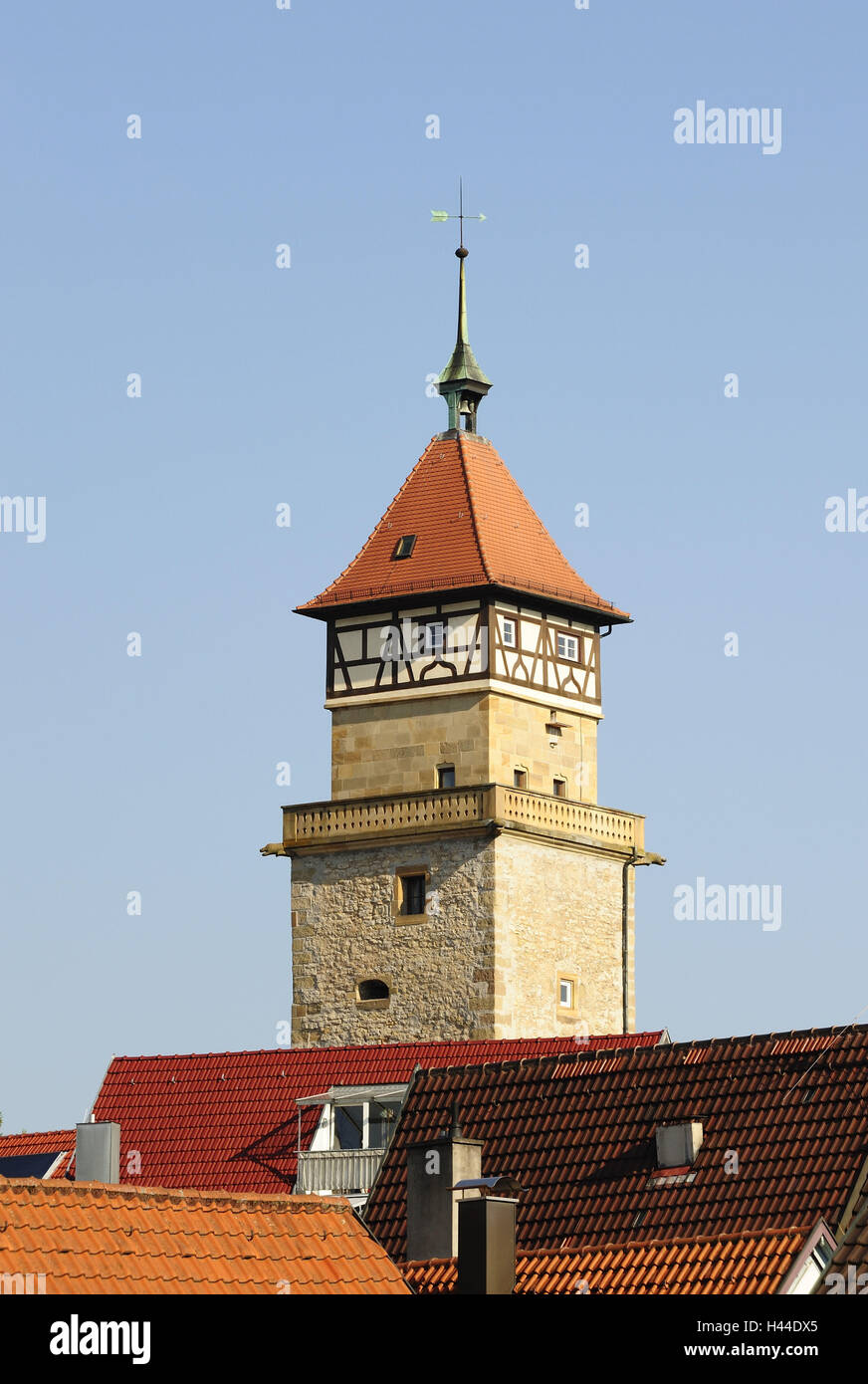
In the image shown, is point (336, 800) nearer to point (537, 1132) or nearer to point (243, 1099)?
point (243, 1099)

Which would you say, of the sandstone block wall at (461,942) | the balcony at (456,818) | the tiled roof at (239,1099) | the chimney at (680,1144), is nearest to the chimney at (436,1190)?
the chimney at (680,1144)

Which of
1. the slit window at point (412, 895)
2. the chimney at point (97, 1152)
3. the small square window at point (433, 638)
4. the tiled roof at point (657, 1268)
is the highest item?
the small square window at point (433, 638)

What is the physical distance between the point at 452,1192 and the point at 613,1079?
8.45 feet

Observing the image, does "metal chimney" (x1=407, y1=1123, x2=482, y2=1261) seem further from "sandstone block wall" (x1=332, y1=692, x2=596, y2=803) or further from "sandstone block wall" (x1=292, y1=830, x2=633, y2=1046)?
"sandstone block wall" (x1=332, y1=692, x2=596, y2=803)

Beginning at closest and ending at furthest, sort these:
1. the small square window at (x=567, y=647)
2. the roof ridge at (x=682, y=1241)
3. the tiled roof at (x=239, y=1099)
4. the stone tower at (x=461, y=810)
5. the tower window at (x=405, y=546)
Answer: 1. the roof ridge at (x=682, y=1241)
2. the tiled roof at (x=239, y=1099)
3. the stone tower at (x=461, y=810)
4. the small square window at (x=567, y=647)
5. the tower window at (x=405, y=546)

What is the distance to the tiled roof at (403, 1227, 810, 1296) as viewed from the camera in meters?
29.2

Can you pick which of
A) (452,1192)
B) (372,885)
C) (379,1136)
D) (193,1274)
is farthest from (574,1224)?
(372,885)

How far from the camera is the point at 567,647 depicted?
59594mm

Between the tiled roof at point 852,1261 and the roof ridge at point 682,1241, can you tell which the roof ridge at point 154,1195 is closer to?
the roof ridge at point 682,1241

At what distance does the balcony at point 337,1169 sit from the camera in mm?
42719

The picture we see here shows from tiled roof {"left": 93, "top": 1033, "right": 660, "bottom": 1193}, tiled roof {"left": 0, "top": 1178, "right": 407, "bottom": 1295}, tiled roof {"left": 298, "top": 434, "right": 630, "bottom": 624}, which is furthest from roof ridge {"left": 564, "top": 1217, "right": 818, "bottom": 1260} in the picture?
tiled roof {"left": 298, "top": 434, "right": 630, "bottom": 624}

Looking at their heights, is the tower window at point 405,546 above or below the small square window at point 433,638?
above

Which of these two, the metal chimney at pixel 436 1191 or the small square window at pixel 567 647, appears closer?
the metal chimney at pixel 436 1191

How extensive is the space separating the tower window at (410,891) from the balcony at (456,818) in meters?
0.62
